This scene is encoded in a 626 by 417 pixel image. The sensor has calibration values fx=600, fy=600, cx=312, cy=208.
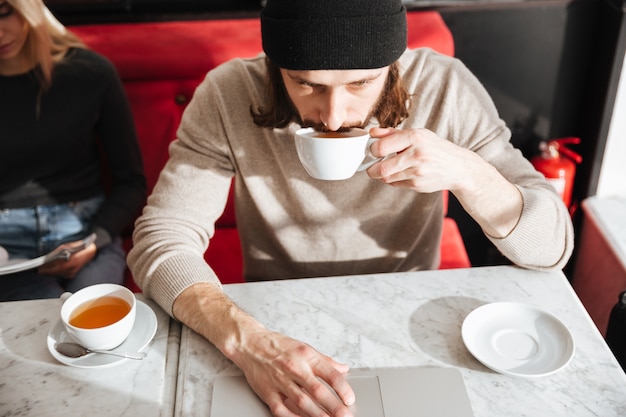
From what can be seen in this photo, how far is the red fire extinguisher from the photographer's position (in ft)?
7.04

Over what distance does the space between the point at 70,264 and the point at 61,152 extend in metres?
0.34

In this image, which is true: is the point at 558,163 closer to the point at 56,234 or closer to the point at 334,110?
the point at 334,110

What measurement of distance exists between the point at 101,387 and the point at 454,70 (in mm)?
991

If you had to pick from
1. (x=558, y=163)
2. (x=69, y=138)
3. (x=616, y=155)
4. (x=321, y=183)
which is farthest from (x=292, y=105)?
(x=616, y=155)

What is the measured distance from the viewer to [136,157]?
6.05 ft

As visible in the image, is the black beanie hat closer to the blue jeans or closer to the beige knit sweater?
the beige knit sweater

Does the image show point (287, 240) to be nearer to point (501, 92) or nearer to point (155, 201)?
point (155, 201)

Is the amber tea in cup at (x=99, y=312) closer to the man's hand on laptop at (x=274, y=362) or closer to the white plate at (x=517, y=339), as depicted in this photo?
the man's hand on laptop at (x=274, y=362)

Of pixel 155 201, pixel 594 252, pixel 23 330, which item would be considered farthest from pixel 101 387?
pixel 594 252

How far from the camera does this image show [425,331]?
101 cm

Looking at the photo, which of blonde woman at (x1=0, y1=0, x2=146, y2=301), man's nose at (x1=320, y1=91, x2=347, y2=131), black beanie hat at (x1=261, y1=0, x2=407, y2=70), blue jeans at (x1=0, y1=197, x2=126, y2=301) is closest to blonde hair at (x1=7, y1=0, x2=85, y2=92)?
blonde woman at (x1=0, y1=0, x2=146, y2=301)

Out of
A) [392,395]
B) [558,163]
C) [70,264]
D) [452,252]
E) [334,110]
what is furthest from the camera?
[558,163]

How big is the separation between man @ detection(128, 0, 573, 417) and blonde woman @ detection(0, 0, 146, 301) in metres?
0.49

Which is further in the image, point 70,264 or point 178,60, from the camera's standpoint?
point 178,60
